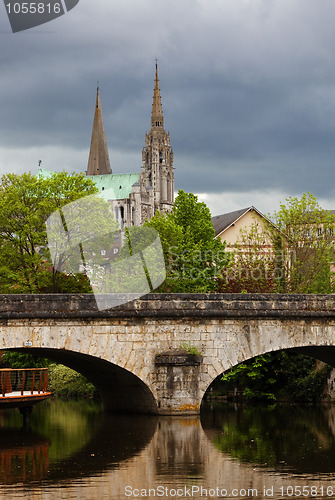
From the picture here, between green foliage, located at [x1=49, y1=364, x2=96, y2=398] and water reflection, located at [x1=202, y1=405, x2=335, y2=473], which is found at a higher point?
green foliage, located at [x1=49, y1=364, x2=96, y2=398]

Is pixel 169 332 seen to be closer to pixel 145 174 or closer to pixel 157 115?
pixel 145 174

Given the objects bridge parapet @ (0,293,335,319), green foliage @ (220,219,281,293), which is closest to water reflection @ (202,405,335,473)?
bridge parapet @ (0,293,335,319)

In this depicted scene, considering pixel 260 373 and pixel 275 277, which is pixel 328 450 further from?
pixel 275 277

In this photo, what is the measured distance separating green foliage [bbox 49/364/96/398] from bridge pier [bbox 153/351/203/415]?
19.5 metres

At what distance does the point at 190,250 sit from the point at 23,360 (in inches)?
440

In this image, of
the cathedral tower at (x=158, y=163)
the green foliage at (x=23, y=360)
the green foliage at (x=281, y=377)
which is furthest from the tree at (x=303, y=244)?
the cathedral tower at (x=158, y=163)

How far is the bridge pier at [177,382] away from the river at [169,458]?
1.51ft

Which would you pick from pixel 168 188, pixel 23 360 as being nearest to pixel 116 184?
pixel 168 188

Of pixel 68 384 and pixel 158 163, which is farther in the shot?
pixel 158 163

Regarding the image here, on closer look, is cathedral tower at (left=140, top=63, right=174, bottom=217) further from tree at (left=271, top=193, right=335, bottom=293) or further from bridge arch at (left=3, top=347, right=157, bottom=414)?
bridge arch at (left=3, top=347, right=157, bottom=414)

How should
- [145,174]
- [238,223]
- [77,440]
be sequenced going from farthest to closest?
[145,174] < [238,223] < [77,440]

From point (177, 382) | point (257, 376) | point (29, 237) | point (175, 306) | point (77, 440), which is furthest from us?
point (29, 237)

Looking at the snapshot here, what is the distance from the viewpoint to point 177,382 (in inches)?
910

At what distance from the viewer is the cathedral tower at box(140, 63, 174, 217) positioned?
145875 millimetres
